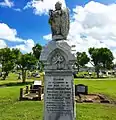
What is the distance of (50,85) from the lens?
1046cm

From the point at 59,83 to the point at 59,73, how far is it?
1.18 ft

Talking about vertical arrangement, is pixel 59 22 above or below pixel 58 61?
above

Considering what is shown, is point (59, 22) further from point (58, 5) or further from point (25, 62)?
point (25, 62)

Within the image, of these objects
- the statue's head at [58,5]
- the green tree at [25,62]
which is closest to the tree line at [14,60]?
the green tree at [25,62]

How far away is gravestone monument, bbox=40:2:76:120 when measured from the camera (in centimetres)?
1038

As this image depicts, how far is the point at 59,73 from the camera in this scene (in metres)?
10.5

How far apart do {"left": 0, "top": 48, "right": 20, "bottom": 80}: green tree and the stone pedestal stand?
1895 inches

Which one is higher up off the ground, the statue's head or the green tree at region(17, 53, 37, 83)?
the green tree at region(17, 53, 37, 83)

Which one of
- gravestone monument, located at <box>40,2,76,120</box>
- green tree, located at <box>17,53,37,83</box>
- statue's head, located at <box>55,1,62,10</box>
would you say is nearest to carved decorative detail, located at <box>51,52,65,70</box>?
gravestone monument, located at <box>40,2,76,120</box>

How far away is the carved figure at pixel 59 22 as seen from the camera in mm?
10719

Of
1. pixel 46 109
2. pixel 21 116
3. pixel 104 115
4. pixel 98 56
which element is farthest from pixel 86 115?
pixel 98 56

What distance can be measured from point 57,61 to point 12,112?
10743mm

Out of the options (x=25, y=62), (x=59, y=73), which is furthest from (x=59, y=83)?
(x=25, y=62)

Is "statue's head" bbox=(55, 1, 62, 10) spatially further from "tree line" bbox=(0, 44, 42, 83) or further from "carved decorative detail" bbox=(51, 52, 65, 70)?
"tree line" bbox=(0, 44, 42, 83)
